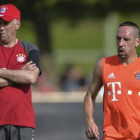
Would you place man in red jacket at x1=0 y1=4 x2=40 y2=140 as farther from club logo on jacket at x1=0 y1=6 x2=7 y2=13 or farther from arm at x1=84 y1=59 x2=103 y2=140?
arm at x1=84 y1=59 x2=103 y2=140

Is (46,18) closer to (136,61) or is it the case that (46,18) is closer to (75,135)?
(75,135)

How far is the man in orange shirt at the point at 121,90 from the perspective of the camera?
6.73 m

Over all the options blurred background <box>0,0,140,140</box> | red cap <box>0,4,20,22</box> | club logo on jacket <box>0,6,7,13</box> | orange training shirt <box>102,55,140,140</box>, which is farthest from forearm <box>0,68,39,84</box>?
blurred background <box>0,0,140,140</box>

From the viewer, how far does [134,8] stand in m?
20.9

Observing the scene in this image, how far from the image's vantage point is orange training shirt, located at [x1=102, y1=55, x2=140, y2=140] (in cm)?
673

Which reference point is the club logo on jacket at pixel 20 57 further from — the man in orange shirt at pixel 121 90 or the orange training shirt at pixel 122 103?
the orange training shirt at pixel 122 103

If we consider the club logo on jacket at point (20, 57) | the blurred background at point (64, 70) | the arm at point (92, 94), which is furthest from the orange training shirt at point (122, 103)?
the blurred background at point (64, 70)

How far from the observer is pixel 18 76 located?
282 inches

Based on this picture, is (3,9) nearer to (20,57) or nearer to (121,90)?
(20,57)

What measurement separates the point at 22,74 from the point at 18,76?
0.06 m

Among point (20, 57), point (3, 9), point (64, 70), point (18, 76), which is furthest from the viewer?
point (64, 70)

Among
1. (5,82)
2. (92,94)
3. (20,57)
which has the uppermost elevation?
(20,57)

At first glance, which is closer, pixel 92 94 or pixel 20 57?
pixel 92 94

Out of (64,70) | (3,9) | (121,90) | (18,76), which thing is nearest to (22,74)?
(18,76)
